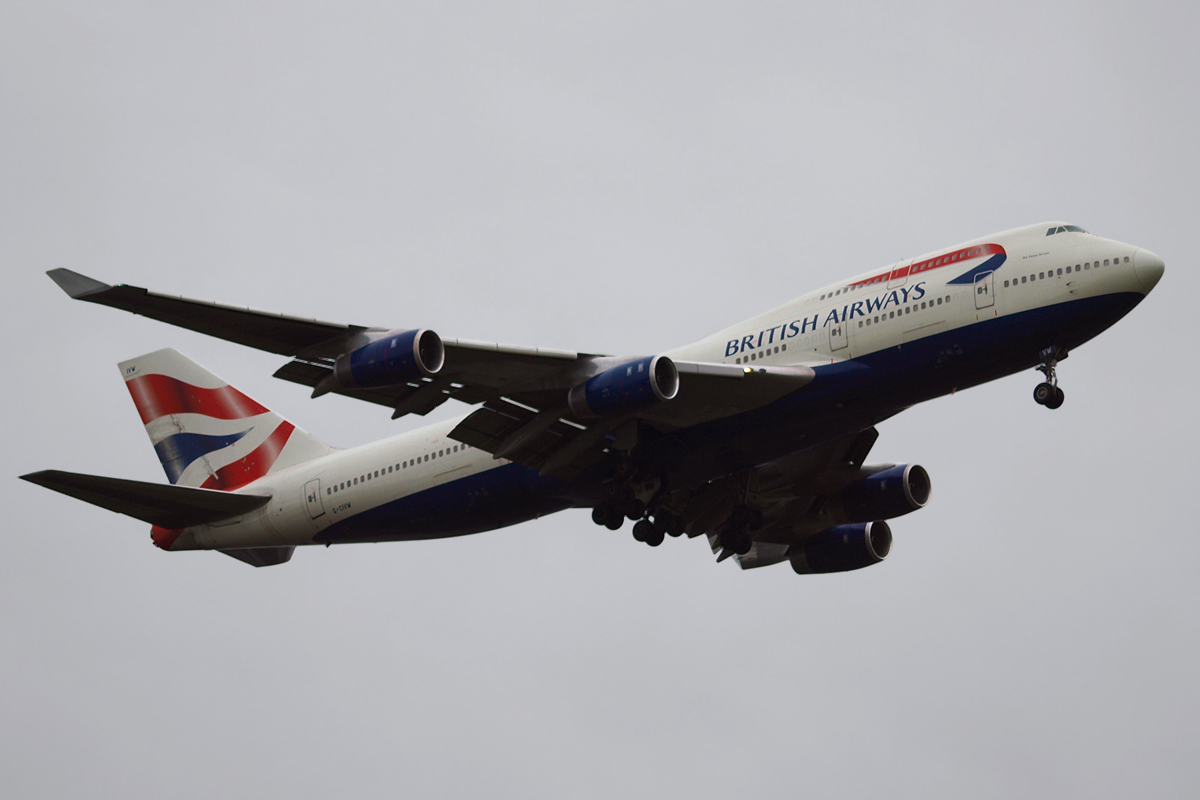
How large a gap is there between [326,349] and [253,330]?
4.99 feet

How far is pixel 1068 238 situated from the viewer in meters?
28.8

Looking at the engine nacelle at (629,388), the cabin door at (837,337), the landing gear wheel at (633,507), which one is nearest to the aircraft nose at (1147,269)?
the cabin door at (837,337)

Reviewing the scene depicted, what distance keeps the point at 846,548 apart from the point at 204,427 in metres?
19.0

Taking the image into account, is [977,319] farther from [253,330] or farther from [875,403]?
[253,330]

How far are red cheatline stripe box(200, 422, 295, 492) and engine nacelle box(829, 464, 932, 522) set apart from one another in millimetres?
15715

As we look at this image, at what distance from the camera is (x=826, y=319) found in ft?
98.7

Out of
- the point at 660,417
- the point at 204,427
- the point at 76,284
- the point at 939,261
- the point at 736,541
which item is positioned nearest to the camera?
the point at 76,284

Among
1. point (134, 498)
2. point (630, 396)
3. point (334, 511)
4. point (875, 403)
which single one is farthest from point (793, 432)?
point (134, 498)

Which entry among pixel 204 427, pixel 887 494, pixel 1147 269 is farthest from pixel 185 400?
pixel 1147 269

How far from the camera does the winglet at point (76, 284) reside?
25453 millimetres

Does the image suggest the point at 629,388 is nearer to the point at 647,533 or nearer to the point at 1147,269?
the point at 647,533

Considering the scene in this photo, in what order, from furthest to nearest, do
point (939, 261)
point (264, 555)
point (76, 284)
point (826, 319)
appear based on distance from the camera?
point (264, 555)
point (826, 319)
point (939, 261)
point (76, 284)

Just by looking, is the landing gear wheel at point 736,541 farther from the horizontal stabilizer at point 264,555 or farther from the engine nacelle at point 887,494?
the horizontal stabilizer at point 264,555

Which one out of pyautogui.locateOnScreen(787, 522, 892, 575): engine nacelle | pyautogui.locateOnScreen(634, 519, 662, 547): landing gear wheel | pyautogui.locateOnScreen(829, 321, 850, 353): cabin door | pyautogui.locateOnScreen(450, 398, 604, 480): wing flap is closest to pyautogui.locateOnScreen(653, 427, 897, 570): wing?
pyautogui.locateOnScreen(634, 519, 662, 547): landing gear wheel
